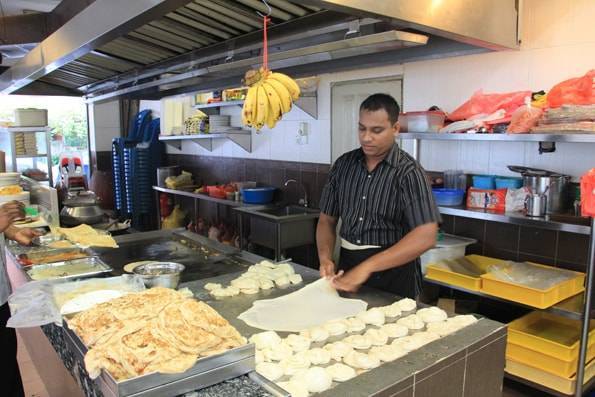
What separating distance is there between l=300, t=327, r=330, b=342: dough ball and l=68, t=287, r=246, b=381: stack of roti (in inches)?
12.1

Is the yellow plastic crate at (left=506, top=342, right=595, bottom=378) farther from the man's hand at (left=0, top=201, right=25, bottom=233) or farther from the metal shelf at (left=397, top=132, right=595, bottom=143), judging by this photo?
the man's hand at (left=0, top=201, right=25, bottom=233)

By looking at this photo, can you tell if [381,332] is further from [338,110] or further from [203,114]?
[203,114]

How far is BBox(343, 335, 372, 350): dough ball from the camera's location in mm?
1472

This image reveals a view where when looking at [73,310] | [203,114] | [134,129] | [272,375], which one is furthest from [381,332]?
[134,129]

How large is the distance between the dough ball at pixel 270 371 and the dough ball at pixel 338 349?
175mm

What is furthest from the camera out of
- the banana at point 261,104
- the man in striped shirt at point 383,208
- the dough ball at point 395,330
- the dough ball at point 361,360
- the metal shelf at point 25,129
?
the metal shelf at point 25,129

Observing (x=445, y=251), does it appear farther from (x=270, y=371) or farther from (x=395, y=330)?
(x=270, y=371)

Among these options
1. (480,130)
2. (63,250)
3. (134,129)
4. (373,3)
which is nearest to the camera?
(373,3)

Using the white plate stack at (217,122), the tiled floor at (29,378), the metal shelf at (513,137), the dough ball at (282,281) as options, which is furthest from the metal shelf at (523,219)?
the white plate stack at (217,122)

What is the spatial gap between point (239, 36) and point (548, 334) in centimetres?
249

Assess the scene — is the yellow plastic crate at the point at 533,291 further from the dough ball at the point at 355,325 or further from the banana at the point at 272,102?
the banana at the point at 272,102

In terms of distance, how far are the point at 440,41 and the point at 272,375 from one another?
2266 mm

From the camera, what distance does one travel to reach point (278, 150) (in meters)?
5.13

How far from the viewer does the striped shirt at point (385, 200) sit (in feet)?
7.39
